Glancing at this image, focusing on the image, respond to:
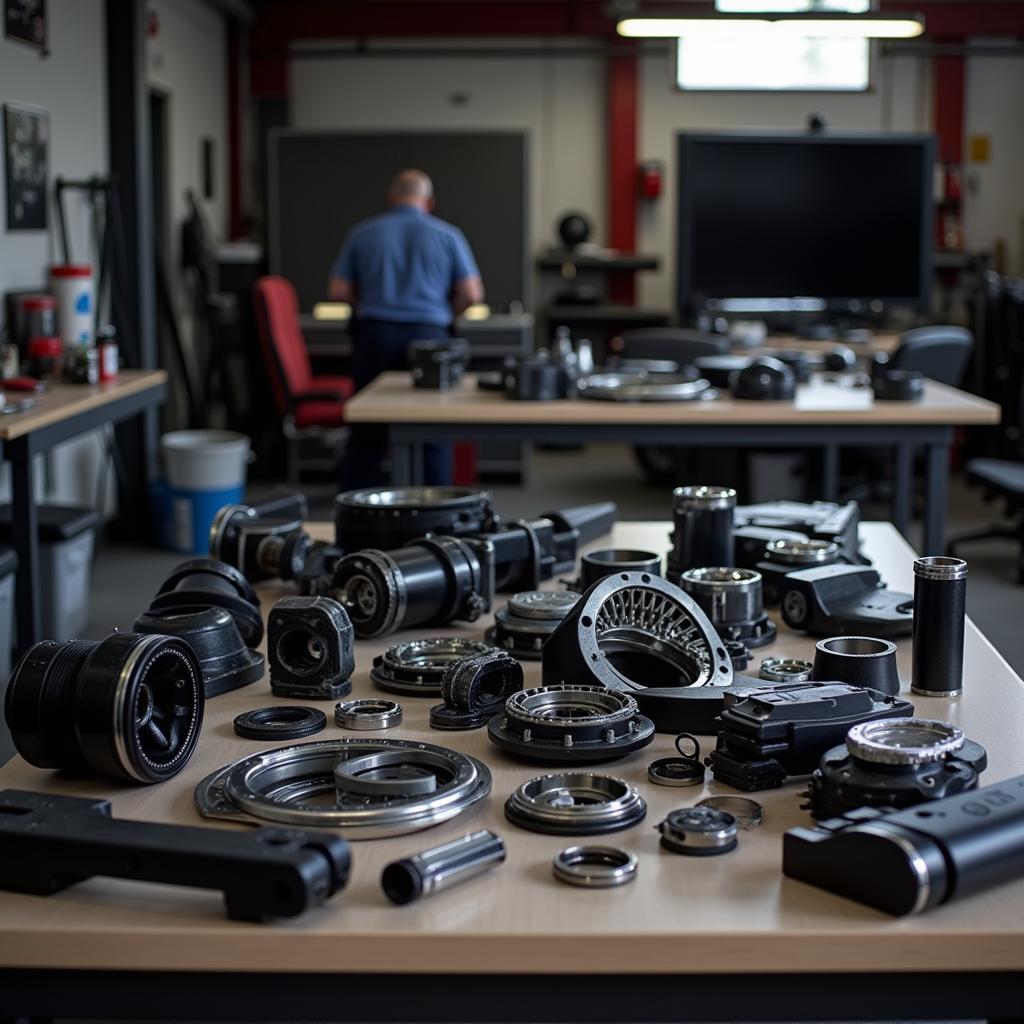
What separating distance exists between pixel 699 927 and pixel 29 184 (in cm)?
500

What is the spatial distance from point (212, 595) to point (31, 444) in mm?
2140

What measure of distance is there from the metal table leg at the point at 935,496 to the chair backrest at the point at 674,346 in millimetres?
1906

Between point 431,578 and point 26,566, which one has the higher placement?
point 431,578

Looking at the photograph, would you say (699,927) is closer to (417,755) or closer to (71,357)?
(417,755)

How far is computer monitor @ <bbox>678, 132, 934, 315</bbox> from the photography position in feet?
23.3

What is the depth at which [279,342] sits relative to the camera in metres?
6.91

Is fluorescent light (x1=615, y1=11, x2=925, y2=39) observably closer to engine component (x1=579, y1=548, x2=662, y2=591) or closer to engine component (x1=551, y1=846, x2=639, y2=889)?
engine component (x1=579, y1=548, x2=662, y2=591)

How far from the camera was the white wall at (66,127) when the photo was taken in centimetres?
536

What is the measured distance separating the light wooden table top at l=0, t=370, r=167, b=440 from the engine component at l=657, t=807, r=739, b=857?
270 centimetres

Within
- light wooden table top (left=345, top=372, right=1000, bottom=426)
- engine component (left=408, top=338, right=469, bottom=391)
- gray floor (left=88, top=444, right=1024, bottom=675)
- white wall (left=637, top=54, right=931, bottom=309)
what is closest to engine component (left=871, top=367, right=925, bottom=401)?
light wooden table top (left=345, top=372, right=1000, bottom=426)

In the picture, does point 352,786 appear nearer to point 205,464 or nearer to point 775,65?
point 205,464

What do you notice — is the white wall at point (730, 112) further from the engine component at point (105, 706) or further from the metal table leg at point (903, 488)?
the engine component at point (105, 706)

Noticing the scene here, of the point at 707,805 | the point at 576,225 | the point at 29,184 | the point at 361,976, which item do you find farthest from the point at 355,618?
the point at 576,225

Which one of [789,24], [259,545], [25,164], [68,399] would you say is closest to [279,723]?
[259,545]
